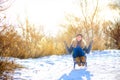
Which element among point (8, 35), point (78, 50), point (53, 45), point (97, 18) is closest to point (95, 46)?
point (53, 45)

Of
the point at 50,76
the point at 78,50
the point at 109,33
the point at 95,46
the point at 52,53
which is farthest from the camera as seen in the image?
the point at 109,33

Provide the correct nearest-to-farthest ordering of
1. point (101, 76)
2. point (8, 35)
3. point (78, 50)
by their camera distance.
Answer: point (8, 35)
point (101, 76)
point (78, 50)

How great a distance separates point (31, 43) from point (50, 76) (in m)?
7.84

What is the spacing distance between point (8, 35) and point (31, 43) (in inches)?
365

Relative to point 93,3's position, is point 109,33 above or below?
below

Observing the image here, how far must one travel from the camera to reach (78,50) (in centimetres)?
995

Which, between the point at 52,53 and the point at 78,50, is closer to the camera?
the point at 78,50

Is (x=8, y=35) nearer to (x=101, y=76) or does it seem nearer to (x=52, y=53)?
(x=101, y=76)

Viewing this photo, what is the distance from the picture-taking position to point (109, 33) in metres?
22.8

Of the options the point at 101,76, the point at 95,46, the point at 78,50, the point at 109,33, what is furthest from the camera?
the point at 109,33

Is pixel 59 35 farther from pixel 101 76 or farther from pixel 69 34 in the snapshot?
pixel 101 76

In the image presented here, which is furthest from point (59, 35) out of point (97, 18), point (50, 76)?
point (50, 76)

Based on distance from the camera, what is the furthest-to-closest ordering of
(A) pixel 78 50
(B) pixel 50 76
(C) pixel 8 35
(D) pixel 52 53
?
(D) pixel 52 53
(A) pixel 78 50
(B) pixel 50 76
(C) pixel 8 35

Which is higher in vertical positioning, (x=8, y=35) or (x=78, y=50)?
(x=8, y=35)
